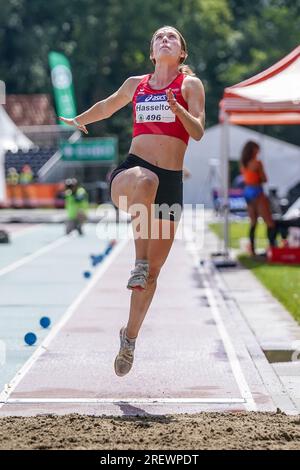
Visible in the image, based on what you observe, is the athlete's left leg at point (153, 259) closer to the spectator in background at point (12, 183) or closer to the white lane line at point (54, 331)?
the white lane line at point (54, 331)

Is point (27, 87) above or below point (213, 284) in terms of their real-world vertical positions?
above

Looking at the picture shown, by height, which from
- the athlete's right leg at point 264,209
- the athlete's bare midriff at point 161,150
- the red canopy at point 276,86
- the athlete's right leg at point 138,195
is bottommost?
the athlete's right leg at point 264,209

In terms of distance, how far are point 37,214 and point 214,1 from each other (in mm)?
30194

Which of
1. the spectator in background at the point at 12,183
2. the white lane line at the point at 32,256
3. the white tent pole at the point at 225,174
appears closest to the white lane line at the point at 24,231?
the white lane line at the point at 32,256

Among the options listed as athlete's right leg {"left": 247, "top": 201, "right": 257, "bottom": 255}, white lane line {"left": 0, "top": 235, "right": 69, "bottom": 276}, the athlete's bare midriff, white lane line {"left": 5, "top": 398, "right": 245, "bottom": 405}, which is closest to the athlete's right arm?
the athlete's bare midriff

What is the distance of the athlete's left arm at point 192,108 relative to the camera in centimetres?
664

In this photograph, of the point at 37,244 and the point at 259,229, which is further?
the point at 259,229

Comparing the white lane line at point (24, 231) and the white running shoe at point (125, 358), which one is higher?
the white running shoe at point (125, 358)

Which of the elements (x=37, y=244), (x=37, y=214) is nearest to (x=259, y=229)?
(x=37, y=244)

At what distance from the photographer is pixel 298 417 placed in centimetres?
671

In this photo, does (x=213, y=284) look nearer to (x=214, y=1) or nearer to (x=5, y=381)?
(x=5, y=381)

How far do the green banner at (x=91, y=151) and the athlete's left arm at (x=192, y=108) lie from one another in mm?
36267

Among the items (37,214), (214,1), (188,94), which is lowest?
(37,214)

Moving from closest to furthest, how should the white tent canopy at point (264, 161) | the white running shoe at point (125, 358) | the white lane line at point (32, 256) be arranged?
the white running shoe at point (125, 358) → the white lane line at point (32, 256) → the white tent canopy at point (264, 161)
